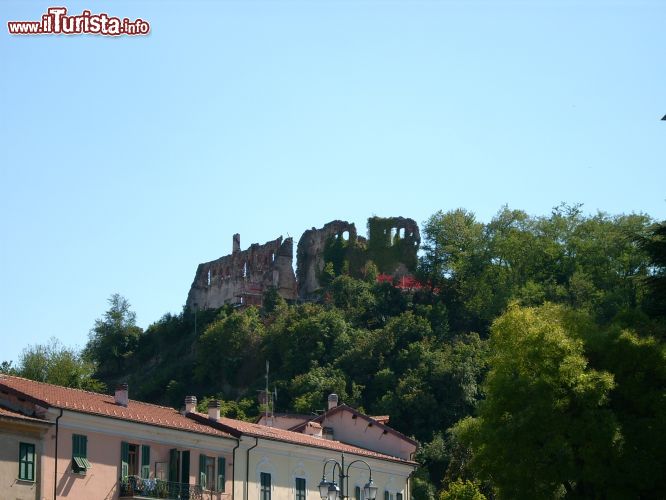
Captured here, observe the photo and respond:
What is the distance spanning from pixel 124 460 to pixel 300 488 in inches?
416

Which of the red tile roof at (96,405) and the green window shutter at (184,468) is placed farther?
the green window shutter at (184,468)

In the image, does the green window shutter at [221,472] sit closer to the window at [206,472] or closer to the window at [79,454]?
the window at [206,472]

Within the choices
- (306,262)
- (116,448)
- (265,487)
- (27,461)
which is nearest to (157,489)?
(116,448)

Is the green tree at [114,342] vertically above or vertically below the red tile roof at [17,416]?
above

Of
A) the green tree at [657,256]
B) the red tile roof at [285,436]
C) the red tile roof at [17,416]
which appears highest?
the green tree at [657,256]

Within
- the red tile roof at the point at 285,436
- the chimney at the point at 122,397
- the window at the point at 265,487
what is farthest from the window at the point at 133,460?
the window at the point at 265,487

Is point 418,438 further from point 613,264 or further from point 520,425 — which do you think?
point 520,425

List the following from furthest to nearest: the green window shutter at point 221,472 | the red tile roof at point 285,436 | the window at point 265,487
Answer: the window at point 265,487
the red tile roof at point 285,436
the green window shutter at point 221,472

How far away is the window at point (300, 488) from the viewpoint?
54.3 m

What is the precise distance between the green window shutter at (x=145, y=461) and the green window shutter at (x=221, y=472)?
3917mm

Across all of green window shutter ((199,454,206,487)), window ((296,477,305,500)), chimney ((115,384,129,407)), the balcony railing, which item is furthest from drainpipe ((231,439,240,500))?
chimney ((115,384,129,407))

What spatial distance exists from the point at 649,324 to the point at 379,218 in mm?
86584

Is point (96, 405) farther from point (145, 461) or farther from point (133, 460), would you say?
point (145, 461)

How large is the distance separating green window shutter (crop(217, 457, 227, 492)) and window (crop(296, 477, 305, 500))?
4.51m
